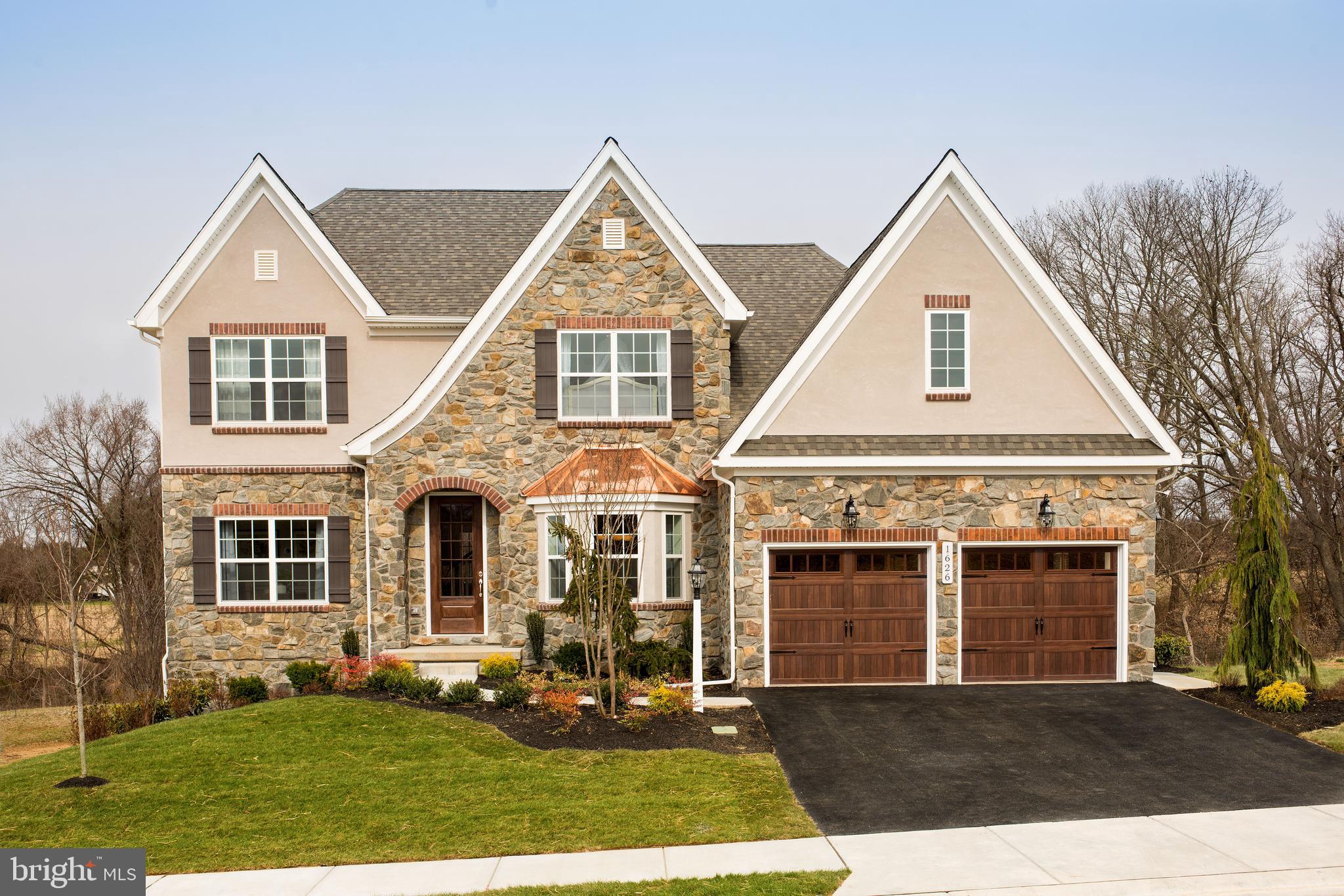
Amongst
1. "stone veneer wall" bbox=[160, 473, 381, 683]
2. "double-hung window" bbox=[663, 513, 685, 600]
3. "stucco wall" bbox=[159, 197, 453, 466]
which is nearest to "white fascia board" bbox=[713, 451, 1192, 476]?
"double-hung window" bbox=[663, 513, 685, 600]

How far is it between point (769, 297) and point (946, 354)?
20.9 ft

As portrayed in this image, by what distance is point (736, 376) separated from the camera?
18.3m

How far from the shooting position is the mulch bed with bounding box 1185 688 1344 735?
12.0 metres

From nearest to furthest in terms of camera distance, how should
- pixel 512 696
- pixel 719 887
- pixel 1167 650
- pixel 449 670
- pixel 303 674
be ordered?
pixel 719 887
pixel 512 696
pixel 449 670
pixel 303 674
pixel 1167 650

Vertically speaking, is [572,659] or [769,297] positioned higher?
[769,297]

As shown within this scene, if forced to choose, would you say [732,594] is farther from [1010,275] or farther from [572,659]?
[1010,275]

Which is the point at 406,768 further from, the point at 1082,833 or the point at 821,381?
the point at 821,381

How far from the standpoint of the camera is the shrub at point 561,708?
40.3 ft

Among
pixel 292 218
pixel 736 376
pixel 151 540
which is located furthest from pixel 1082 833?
pixel 151 540

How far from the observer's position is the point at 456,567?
56.4ft

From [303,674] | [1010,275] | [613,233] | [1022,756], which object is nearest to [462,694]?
[303,674]

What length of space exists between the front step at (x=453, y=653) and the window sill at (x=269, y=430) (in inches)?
172

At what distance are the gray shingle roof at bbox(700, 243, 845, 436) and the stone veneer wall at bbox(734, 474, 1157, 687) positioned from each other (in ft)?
8.72

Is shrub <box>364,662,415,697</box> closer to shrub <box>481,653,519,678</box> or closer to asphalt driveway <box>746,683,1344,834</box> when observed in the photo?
shrub <box>481,653,519,678</box>
